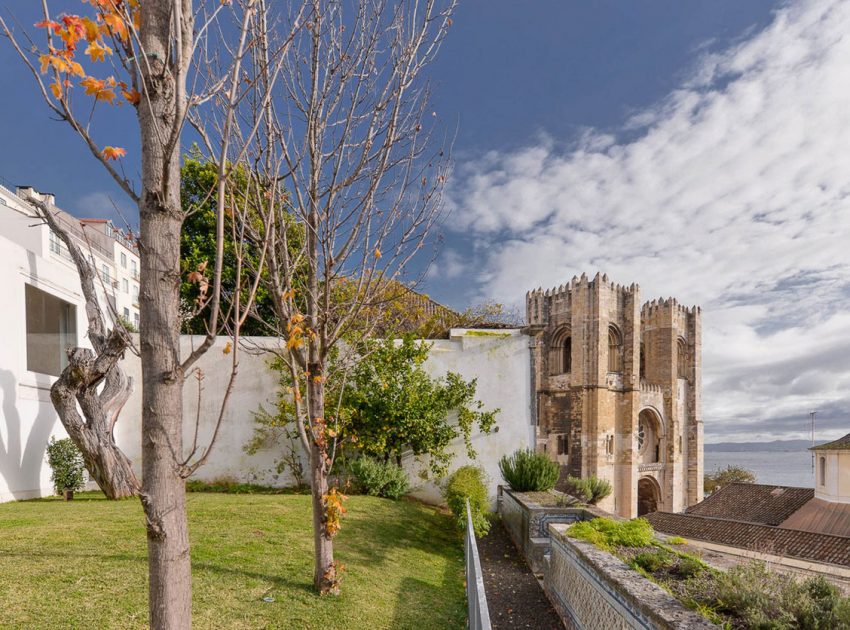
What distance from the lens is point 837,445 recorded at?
2359 centimetres

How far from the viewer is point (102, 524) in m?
6.12

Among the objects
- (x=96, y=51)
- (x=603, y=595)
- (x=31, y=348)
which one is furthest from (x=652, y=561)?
(x=31, y=348)

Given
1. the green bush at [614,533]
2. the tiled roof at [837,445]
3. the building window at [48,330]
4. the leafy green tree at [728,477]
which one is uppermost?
the building window at [48,330]

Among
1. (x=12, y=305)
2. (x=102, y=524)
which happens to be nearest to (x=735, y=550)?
(x=102, y=524)

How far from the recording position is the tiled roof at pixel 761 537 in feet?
51.0

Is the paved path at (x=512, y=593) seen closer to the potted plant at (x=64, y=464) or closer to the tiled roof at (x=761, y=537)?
the potted plant at (x=64, y=464)

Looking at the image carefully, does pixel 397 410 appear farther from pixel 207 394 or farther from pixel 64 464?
pixel 64 464

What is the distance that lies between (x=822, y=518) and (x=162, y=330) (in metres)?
30.9

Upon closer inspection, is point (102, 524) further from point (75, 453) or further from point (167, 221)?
point (167, 221)

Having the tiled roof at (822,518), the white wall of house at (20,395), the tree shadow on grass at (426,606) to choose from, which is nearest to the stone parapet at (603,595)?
the tree shadow on grass at (426,606)

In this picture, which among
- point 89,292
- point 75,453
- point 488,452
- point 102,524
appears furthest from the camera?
point 488,452

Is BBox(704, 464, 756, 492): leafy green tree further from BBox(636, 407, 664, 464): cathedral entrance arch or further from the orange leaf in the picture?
the orange leaf

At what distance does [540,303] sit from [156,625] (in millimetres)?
36491

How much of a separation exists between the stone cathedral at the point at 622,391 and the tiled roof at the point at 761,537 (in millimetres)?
8147
